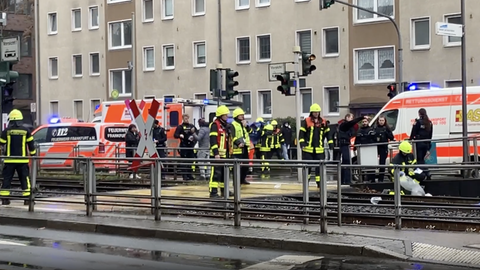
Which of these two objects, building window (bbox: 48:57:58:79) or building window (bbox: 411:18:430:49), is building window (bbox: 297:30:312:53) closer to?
building window (bbox: 411:18:430:49)

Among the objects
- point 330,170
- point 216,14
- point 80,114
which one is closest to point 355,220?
point 330,170

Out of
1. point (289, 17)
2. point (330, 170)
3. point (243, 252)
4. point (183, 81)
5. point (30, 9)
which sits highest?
point (30, 9)

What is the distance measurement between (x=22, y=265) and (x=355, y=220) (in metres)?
6.02

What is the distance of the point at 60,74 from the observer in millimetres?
53812

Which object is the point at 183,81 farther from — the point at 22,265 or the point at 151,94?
the point at 22,265

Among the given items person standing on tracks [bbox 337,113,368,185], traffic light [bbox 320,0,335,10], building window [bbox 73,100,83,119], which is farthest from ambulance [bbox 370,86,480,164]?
building window [bbox 73,100,83,119]

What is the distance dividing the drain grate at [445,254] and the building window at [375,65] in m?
29.3

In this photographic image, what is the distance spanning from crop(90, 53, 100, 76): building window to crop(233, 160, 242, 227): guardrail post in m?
40.9

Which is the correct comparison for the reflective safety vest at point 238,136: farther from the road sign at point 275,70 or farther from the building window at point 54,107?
the building window at point 54,107

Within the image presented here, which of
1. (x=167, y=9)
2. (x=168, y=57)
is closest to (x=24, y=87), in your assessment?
(x=168, y=57)

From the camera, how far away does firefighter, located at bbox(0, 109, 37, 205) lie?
616 inches


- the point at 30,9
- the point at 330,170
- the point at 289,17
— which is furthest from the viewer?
the point at 30,9

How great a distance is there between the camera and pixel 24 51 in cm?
6388

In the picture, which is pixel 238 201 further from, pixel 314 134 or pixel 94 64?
pixel 94 64
